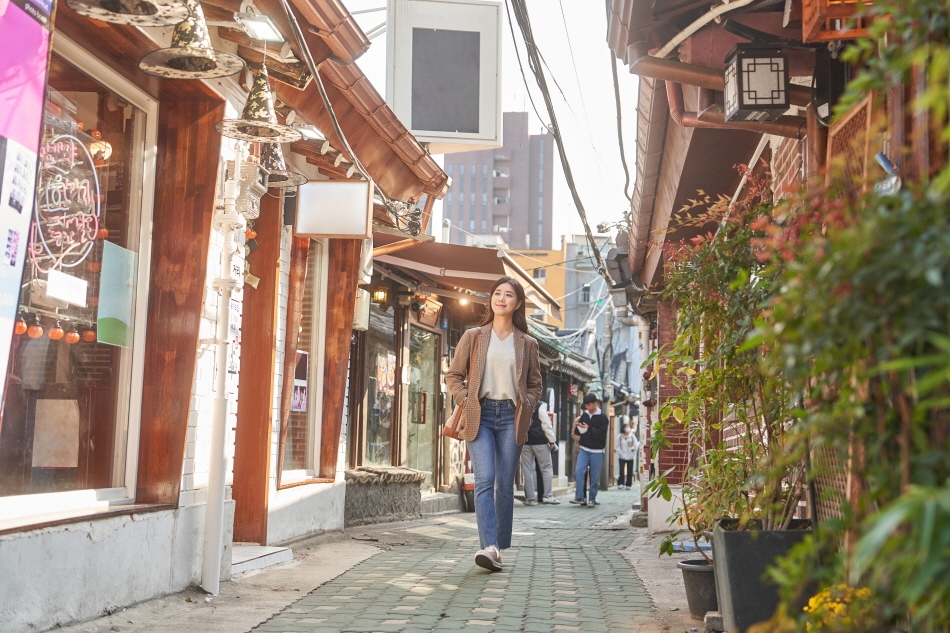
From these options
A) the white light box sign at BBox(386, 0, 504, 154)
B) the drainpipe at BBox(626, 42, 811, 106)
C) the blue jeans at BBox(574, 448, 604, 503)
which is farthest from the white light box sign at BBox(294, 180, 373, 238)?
the blue jeans at BBox(574, 448, 604, 503)

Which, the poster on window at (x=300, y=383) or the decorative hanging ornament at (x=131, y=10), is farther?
the poster on window at (x=300, y=383)

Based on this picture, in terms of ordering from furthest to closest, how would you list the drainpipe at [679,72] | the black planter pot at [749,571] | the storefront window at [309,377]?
the storefront window at [309,377]
the drainpipe at [679,72]
the black planter pot at [749,571]

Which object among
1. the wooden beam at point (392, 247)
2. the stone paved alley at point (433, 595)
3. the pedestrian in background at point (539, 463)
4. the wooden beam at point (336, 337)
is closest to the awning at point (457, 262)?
the wooden beam at point (392, 247)

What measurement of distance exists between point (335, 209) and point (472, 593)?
127 inches

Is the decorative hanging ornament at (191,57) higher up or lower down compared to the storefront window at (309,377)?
higher up

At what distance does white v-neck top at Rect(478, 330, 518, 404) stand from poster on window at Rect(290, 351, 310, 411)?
250 cm

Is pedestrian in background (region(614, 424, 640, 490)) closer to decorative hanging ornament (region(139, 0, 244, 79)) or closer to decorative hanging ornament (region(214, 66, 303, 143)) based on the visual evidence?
decorative hanging ornament (region(214, 66, 303, 143))

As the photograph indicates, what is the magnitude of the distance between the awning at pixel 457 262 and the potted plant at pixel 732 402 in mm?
5814

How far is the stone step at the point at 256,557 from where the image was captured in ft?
19.5

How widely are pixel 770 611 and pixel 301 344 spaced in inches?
232

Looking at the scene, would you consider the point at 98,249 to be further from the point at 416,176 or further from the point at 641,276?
the point at 641,276

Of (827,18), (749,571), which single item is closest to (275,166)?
(827,18)

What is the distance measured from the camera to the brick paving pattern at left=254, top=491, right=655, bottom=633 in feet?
14.2

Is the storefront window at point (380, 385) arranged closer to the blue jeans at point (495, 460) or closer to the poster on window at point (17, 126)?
the blue jeans at point (495, 460)
